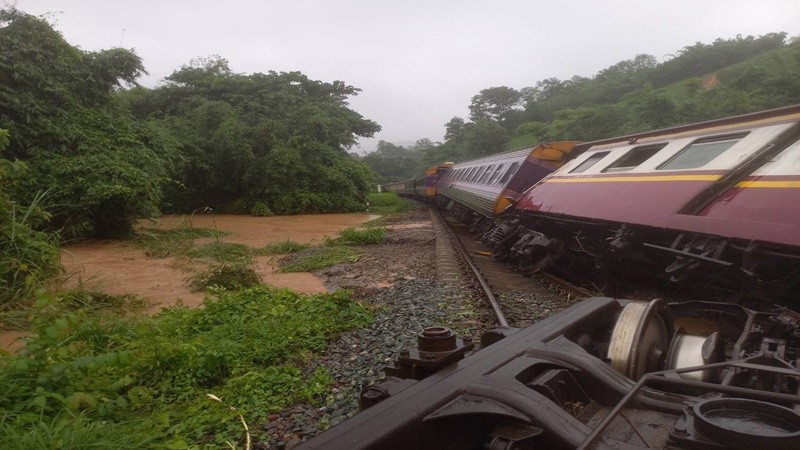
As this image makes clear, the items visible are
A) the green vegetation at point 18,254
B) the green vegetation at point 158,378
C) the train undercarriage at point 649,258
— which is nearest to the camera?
the green vegetation at point 158,378

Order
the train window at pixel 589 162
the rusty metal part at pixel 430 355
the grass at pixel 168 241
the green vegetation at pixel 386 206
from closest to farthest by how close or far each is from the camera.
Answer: the rusty metal part at pixel 430 355
the train window at pixel 589 162
the grass at pixel 168 241
the green vegetation at pixel 386 206

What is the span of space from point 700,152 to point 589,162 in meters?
2.75

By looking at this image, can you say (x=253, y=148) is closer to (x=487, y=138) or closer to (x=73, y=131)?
(x=73, y=131)

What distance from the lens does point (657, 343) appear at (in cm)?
233

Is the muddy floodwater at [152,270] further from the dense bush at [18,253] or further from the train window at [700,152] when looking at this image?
the train window at [700,152]

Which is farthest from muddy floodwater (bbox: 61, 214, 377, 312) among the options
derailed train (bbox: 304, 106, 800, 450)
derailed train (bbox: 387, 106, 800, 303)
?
derailed train (bbox: 304, 106, 800, 450)

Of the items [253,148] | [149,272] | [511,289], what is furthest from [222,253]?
[253,148]

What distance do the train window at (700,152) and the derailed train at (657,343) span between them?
0.02 metres

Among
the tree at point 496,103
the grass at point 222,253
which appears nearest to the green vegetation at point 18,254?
the grass at point 222,253

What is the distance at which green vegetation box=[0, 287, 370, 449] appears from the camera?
293 centimetres

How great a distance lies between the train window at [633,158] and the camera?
6754 mm

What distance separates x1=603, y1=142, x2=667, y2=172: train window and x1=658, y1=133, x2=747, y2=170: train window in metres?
1.05

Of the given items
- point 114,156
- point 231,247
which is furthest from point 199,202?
point 231,247

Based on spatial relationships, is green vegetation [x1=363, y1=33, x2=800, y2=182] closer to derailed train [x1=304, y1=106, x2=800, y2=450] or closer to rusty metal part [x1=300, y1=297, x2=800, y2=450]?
derailed train [x1=304, y1=106, x2=800, y2=450]
